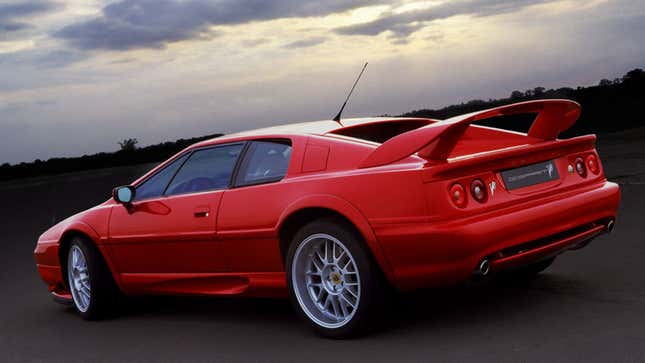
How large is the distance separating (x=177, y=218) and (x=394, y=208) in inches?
79.0

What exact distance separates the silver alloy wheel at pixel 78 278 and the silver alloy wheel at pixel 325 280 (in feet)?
8.13

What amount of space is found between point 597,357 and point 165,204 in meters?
3.42

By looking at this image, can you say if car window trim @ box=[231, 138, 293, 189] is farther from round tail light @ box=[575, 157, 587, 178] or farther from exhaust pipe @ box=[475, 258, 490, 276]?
round tail light @ box=[575, 157, 587, 178]

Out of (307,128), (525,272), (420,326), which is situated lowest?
(525,272)

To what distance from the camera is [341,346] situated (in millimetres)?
5176

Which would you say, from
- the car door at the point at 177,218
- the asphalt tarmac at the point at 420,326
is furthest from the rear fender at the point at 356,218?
the car door at the point at 177,218

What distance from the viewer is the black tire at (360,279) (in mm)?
5098

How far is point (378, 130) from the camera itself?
6.11 metres

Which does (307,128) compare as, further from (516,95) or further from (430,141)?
(516,95)

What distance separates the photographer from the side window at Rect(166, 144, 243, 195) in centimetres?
624

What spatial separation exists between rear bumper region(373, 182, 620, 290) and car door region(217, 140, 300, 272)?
879 millimetres

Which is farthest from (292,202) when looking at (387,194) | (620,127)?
(620,127)

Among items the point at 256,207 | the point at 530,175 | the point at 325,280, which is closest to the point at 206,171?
the point at 256,207

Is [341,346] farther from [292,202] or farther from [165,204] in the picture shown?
[165,204]
